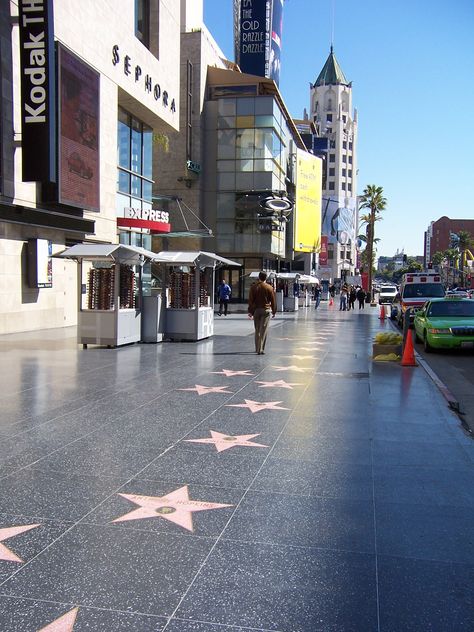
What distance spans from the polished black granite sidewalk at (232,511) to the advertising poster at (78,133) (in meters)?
12.1

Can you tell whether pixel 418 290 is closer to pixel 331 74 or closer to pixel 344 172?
pixel 344 172

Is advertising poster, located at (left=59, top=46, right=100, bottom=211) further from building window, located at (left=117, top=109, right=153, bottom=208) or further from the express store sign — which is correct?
building window, located at (left=117, top=109, right=153, bottom=208)

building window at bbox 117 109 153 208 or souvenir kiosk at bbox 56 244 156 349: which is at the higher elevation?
building window at bbox 117 109 153 208

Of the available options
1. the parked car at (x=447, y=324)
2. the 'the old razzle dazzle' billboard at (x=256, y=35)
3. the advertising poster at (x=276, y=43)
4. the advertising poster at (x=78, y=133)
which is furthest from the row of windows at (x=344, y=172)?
the parked car at (x=447, y=324)

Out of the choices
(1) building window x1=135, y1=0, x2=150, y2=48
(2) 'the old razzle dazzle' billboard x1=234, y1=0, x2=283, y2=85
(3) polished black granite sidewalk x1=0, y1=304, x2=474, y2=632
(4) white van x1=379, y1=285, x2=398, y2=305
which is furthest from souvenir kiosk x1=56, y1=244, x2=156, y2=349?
(2) 'the old razzle dazzle' billboard x1=234, y1=0, x2=283, y2=85

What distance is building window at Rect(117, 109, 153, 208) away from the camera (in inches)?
1087

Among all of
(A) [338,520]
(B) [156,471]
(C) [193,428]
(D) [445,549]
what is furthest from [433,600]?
(C) [193,428]

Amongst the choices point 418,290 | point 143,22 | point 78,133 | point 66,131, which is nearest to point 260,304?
point 66,131

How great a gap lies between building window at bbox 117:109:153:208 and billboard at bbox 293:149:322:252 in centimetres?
3192

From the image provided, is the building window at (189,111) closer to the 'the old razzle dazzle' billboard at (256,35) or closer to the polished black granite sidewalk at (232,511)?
the 'the old razzle dazzle' billboard at (256,35)

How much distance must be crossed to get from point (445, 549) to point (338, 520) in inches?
31.1

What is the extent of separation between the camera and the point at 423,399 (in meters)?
9.29

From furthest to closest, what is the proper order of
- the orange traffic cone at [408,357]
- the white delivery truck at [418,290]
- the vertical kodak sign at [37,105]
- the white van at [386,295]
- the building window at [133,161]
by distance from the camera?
1. the white van at [386,295]
2. the building window at [133,161]
3. the white delivery truck at [418,290]
4. the vertical kodak sign at [37,105]
5. the orange traffic cone at [408,357]

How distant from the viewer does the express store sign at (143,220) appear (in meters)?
26.9
